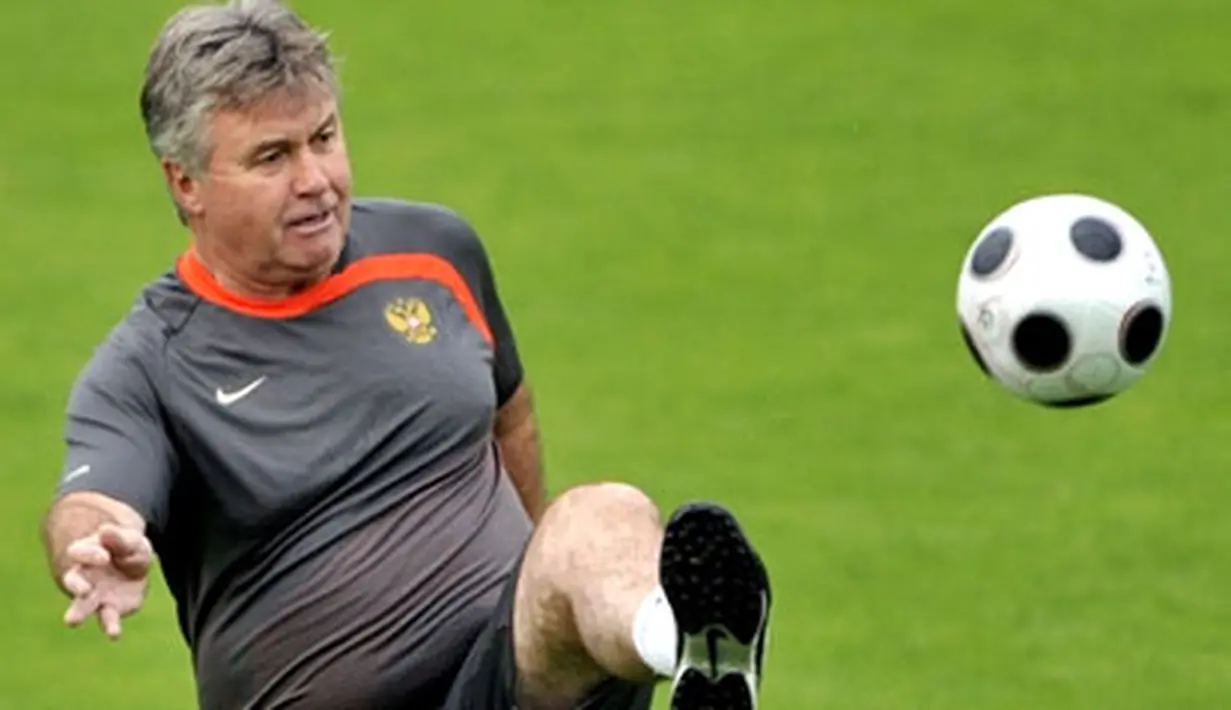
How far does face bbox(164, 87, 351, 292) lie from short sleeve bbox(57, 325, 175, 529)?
0.31 m

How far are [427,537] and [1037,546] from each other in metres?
3.53

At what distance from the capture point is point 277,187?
24.3 feet

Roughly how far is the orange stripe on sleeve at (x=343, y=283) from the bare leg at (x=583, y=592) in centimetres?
87

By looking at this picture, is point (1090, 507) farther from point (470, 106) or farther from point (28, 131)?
point (28, 131)

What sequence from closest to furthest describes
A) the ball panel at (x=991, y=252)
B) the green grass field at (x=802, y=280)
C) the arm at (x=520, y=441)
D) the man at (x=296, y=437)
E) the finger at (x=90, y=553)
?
the finger at (x=90, y=553)
the man at (x=296, y=437)
the ball panel at (x=991, y=252)
the arm at (x=520, y=441)
the green grass field at (x=802, y=280)

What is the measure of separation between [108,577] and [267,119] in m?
1.32

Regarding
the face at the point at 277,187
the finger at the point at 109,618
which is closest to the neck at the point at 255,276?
the face at the point at 277,187

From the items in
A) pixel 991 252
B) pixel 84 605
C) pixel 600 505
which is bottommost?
pixel 84 605

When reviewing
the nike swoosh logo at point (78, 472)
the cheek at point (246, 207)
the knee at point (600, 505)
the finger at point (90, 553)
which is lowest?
the finger at point (90, 553)

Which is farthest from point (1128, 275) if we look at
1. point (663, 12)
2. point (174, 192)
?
point (663, 12)

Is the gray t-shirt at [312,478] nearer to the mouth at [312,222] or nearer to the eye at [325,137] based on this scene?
the mouth at [312,222]

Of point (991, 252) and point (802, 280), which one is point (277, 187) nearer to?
point (991, 252)

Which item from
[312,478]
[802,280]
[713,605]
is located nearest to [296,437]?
[312,478]

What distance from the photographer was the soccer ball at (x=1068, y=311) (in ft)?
24.7
